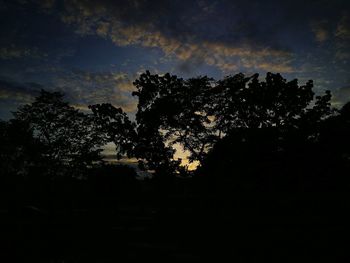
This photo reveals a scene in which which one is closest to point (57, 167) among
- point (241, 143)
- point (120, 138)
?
point (120, 138)

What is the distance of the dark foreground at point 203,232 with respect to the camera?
40.0 feet

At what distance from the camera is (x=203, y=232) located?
59.1 ft

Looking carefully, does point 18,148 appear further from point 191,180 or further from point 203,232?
point 203,232

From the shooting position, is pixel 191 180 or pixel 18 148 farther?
pixel 18 148

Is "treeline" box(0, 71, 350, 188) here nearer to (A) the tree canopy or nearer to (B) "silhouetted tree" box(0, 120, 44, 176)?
(A) the tree canopy

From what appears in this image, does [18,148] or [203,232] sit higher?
[18,148]

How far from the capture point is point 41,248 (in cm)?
1352

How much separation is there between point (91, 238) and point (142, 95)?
15.3m

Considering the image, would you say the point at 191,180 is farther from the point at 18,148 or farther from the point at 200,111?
the point at 18,148

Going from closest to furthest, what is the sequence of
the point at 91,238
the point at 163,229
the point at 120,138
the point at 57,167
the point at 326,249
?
the point at 326,249 < the point at 91,238 < the point at 163,229 < the point at 120,138 < the point at 57,167

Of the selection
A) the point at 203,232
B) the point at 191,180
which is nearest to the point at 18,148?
the point at 191,180

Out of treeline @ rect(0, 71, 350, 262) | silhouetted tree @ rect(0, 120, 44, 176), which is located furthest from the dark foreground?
silhouetted tree @ rect(0, 120, 44, 176)

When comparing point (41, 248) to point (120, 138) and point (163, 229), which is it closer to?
point (163, 229)

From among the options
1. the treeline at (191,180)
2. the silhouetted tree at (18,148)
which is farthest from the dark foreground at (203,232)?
the silhouetted tree at (18,148)
